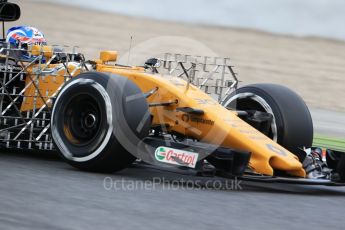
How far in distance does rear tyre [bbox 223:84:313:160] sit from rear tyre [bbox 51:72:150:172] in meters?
1.62

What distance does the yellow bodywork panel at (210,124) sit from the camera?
24.8 ft

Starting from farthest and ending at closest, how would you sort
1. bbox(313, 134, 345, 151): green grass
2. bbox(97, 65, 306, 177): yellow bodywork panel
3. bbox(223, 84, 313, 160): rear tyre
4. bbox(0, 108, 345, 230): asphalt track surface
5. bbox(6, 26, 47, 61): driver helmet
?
bbox(313, 134, 345, 151): green grass, bbox(6, 26, 47, 61): driver helmet, bbox(223, 84, 313, 160): rear tyre, bbox(97, 65, 306, 177): yellow bodywork panel, bbox(0, 108, 345, 230): asphalt track surface

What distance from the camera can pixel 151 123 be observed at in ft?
26.9

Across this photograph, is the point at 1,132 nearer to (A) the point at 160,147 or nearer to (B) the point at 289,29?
(A) the point at 160,147

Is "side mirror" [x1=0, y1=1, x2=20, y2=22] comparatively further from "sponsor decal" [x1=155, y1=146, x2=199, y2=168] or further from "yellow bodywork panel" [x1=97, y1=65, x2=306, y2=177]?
"sponsor decal" [x1=155, y1=146, x2=199, y2=168]

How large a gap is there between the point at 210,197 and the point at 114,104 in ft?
4.29

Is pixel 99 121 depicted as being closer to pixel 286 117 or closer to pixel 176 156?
pixel 176 156

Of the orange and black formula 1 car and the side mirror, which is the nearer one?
the orange and black formula 1 car

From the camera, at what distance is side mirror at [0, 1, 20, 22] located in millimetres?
9953

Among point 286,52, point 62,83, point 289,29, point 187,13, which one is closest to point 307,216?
point 62,83

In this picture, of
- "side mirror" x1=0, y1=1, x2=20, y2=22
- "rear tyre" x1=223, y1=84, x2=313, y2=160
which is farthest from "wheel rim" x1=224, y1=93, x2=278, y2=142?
"side mirror" x1=0, y1=1, x2=20, y2=22

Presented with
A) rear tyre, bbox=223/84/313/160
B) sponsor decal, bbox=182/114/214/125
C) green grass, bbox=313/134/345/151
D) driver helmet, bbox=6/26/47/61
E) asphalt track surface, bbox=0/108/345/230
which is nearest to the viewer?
asphalt track surface, bbox=0/108/345/230

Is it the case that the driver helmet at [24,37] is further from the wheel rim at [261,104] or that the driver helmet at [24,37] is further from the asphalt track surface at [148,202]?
the wheel rim at [261,104]

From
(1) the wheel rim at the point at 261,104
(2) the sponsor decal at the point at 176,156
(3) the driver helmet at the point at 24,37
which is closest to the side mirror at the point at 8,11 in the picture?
(3) the driver helmet at the point at 24,37
